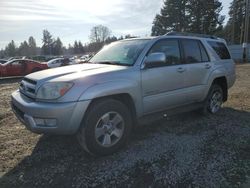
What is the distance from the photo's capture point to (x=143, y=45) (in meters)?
4.97

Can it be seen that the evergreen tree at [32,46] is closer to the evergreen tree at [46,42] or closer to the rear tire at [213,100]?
the evergreen tree at [46,42]

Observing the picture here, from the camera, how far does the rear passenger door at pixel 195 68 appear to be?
5660 mm

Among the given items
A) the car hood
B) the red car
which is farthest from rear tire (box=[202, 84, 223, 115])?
the red car

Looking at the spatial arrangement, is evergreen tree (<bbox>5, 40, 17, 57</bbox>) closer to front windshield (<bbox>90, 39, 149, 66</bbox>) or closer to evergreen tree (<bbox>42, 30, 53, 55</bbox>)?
evergreen tree (<bbox>42, 30, 53, 55</bbox>)

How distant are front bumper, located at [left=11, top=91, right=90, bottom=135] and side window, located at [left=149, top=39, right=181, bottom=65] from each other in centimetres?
191

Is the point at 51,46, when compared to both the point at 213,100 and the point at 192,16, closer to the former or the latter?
the point at 192,16

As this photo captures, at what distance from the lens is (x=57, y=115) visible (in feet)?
12.4

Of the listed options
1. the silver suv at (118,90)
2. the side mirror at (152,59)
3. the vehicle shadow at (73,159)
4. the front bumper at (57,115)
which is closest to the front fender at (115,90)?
the silver suv at (118,90)

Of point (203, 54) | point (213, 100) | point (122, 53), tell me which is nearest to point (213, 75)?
point (203, 54)

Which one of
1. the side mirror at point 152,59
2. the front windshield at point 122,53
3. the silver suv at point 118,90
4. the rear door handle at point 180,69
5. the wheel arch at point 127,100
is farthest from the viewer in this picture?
the rear door handle at point 180,69

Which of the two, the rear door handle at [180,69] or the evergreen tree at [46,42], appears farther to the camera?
the evergreen tree at [46,42]

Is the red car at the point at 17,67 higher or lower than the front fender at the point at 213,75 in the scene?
lower

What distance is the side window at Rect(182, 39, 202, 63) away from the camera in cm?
571

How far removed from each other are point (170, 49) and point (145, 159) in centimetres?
226
